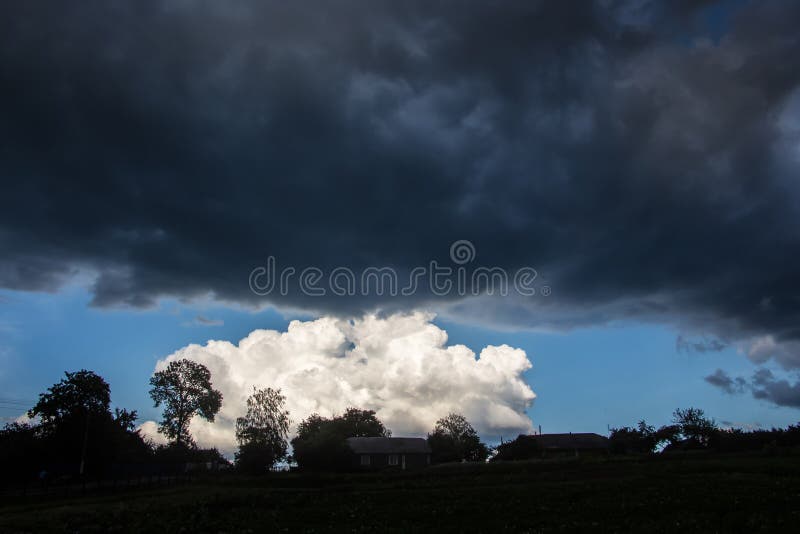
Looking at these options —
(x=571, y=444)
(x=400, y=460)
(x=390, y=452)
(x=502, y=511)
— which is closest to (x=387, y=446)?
(x=390, y=452)

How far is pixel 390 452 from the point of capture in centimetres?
12006

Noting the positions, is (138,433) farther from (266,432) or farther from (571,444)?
(571,444)

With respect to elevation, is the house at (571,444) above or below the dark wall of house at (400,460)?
above

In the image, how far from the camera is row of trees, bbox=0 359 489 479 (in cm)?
8488

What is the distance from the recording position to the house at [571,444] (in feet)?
387

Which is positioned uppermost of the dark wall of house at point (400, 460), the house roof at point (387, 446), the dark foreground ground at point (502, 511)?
the dark foreground ground at point (502, 511)

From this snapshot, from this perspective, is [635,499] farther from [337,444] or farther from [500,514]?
[337,444]

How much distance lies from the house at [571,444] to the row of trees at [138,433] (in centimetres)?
4746

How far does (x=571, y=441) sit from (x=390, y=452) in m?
40.8

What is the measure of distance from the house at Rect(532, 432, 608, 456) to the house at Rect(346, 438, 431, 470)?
26433 millimetres

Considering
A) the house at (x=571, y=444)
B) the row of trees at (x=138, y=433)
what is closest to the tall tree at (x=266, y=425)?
the row of trees at (x=138, y=433)

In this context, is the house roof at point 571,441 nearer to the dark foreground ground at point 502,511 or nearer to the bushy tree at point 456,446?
the bushy tree at point 456,446

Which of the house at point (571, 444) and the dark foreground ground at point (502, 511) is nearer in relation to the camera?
the dark foreground ground at point (502, 511)

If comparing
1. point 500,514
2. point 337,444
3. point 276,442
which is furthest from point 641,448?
point 500,514
